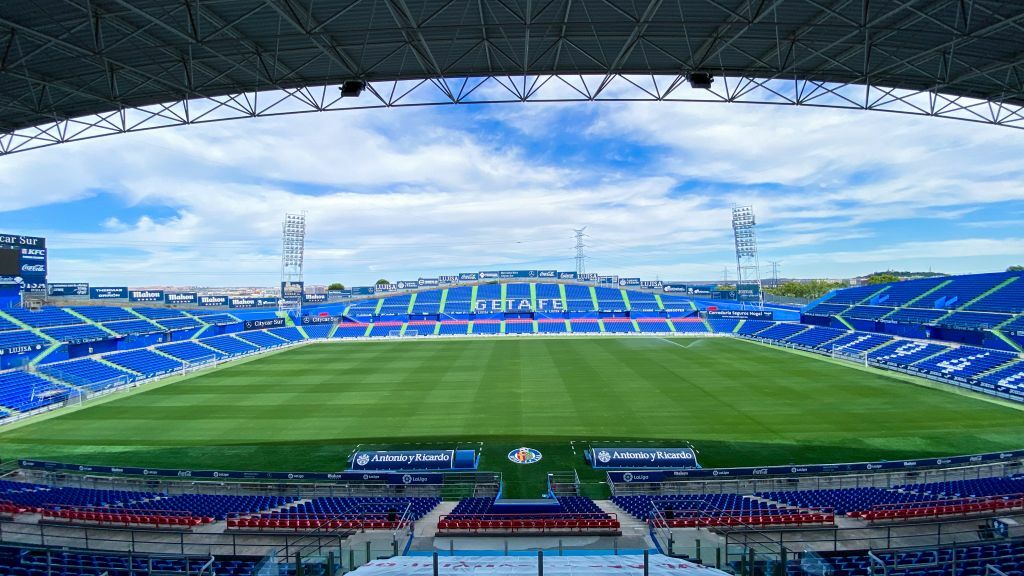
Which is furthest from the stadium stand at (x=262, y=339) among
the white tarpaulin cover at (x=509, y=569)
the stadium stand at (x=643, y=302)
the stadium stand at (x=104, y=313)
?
the white tarpaulin cover at (x=509, y=569)

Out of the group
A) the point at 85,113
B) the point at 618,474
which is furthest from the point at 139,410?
the point at 618,474

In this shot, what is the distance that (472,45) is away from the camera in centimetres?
1234

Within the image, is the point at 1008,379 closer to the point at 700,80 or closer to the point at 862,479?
the point at 862,479

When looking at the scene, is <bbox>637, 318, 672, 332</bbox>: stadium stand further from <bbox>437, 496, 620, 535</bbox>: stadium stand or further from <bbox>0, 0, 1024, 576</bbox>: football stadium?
<bbox>437, 496, 620, 535</bbox>: stadium stand

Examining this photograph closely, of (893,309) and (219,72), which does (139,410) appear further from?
(893,309)

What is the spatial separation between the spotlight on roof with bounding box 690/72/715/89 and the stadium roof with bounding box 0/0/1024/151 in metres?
0.34

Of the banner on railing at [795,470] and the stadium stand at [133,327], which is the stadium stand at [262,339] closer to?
the stadium stand at [133,327]

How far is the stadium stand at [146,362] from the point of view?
38312mm

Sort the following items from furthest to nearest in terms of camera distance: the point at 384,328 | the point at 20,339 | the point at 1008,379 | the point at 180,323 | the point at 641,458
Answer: the point at 384,328 → the point at 180,323 → the point at 20,339 → the point at 1008,379 → the point at 641,458

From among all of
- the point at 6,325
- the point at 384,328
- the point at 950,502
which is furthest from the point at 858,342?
the point at 6,325

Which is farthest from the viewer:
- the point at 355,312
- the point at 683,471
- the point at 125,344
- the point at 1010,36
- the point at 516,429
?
the point at 355,312

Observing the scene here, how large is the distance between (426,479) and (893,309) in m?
53.4

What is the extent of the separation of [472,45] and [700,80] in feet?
20.6

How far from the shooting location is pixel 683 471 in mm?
16188
